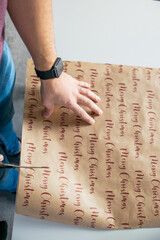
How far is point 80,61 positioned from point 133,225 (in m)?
0.38

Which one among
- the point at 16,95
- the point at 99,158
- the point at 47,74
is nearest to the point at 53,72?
the point at 47,74

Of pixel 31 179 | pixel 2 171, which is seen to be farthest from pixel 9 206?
Answer: pixel 31 179

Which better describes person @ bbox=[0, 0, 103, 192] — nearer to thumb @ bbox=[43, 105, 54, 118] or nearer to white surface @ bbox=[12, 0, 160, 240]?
thumb @ bbox=[43, 105, 54, 118]

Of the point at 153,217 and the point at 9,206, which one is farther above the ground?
the point at 153,217

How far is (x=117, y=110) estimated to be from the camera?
563 mm

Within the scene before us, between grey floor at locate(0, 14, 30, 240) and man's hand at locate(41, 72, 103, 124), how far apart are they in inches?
22.1

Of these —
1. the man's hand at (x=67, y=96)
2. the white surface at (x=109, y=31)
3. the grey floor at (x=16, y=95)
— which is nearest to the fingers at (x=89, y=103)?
the man's hand at (x=67, y=96)

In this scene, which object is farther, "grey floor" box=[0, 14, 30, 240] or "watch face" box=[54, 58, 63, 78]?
"grey floor" box=[0, 14, 30, 240]

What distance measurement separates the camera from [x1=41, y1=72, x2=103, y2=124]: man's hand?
1.77 feet

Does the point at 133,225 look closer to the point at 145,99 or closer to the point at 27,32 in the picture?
the point at 145,99

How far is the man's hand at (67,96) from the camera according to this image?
0.54 metres

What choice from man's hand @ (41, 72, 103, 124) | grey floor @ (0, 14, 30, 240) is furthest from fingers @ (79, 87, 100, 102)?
grey floor @ (0, 14, 30, 240)

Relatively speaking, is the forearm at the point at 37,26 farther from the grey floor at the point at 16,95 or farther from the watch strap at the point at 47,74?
the grey floor at the point at 16,95

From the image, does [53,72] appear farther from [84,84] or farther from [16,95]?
[16,95]
